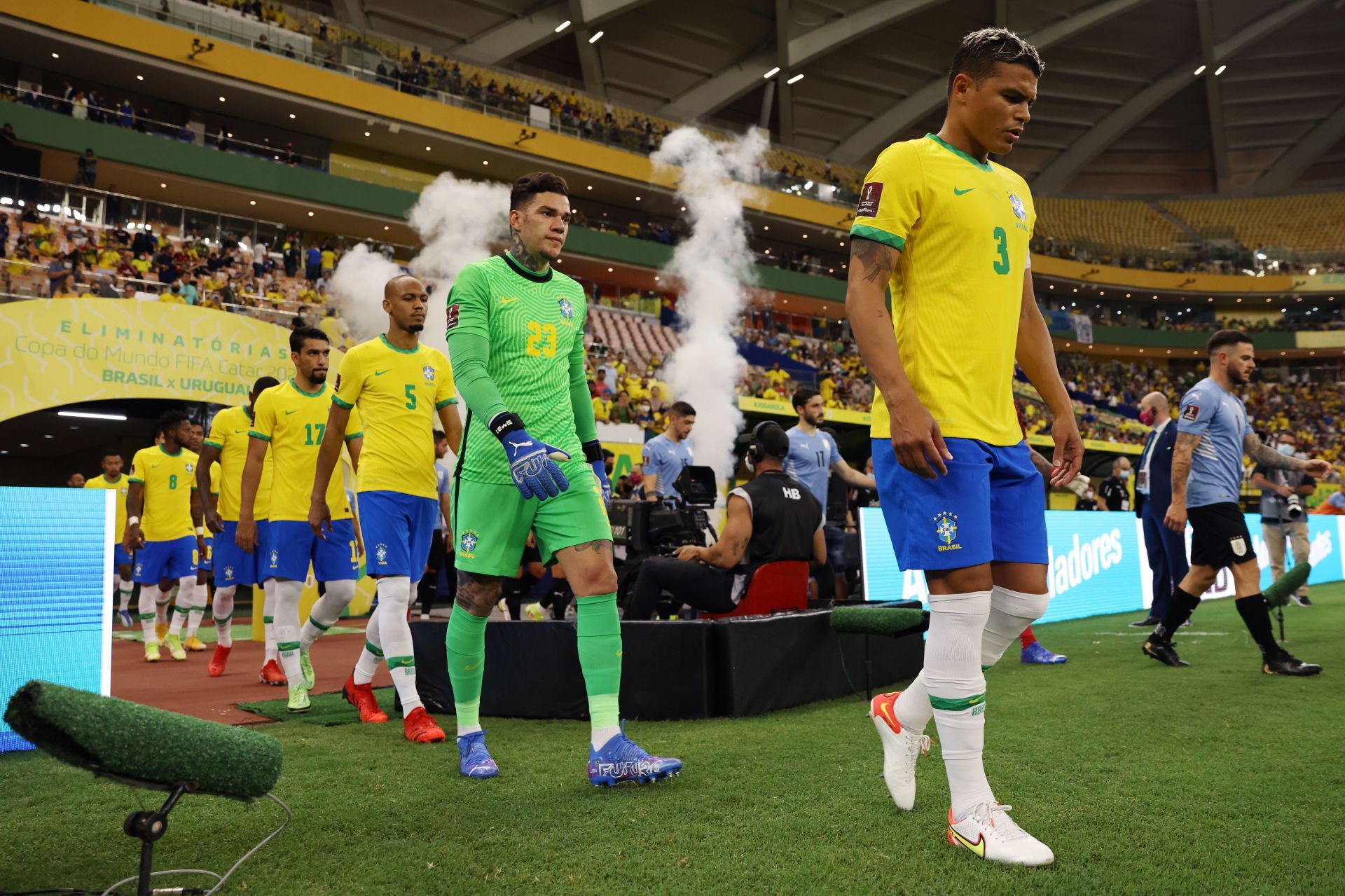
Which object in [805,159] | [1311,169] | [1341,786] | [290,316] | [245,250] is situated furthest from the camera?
[1311,169]

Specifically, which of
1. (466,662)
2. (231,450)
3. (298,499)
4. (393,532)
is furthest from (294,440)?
(466,662)

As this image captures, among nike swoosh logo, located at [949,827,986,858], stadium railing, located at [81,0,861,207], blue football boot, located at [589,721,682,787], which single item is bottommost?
blue football boot, located at [589,721,682,787]

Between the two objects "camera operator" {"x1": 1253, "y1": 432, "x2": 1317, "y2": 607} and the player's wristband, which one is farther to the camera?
"camera operator" {"x1": 1253, "y1": 432, "x2": 1317, "y2": 607}

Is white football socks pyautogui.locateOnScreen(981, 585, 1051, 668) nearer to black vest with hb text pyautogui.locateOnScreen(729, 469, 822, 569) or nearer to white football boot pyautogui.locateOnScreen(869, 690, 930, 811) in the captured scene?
white football boot pyautogui.locateOnScreen(869, 690, 930, 811)

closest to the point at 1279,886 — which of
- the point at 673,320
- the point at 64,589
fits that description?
the point at 64,589

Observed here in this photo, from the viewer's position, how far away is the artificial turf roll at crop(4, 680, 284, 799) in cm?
147

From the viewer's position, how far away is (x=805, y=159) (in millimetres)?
42531

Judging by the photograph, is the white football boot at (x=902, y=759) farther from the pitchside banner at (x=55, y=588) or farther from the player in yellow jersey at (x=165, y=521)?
the player in yellow jersey at (x=165, y=521)

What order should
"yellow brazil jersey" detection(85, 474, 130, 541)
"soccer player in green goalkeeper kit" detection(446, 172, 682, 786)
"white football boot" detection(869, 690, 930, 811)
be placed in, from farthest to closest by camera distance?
Answer: "yellow brazil jersey" detection(85, 474, 130, 541), "soccer player in green goalkeeper kit" detection(446, 172, 682, 786), "white football boot" detection(869, 690, 930, 811)

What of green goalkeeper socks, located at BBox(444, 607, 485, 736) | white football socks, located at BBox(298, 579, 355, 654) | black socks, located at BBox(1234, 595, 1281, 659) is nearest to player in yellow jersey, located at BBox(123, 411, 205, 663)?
white football socks, located at BBox(298, 579, 355, 654)

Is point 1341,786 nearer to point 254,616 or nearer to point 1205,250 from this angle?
point 254,616

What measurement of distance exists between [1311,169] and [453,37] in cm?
4623

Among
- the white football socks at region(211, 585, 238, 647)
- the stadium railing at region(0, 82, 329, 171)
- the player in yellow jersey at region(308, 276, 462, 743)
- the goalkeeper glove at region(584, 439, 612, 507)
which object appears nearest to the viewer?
the goalkeeper glove at region(584, 439, 612, 507)

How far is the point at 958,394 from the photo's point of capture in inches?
96.4
